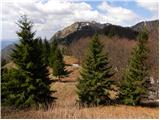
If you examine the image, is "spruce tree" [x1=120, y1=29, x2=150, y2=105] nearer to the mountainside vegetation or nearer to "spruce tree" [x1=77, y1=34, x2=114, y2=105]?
the mountainside vegetation

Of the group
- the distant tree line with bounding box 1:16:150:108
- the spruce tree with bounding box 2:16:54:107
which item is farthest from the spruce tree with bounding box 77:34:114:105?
the spruce tree with bounding box 2:16:54:107

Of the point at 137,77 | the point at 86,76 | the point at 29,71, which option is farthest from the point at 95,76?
the point at 29,71

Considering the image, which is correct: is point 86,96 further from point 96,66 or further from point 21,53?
point 21,53

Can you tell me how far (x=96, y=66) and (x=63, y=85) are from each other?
75.2 ft

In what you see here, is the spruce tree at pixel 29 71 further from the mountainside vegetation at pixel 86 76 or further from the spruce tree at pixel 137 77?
the spruce tree at pixel 137 77

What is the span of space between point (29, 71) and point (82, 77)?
25.5 ft

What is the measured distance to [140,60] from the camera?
32.5 m

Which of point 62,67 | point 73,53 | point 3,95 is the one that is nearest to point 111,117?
point 3,95

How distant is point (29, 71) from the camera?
25859mm

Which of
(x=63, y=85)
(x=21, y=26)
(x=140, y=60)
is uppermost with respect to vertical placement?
(x=21, y=26)

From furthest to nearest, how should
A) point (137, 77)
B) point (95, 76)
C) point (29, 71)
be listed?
1. point (137, 77)
2. point (95, 76)
3. point (29, 71)

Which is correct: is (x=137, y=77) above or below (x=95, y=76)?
below

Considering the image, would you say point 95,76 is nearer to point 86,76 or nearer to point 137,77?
point 86,76

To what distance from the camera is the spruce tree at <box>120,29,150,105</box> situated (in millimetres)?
31969
